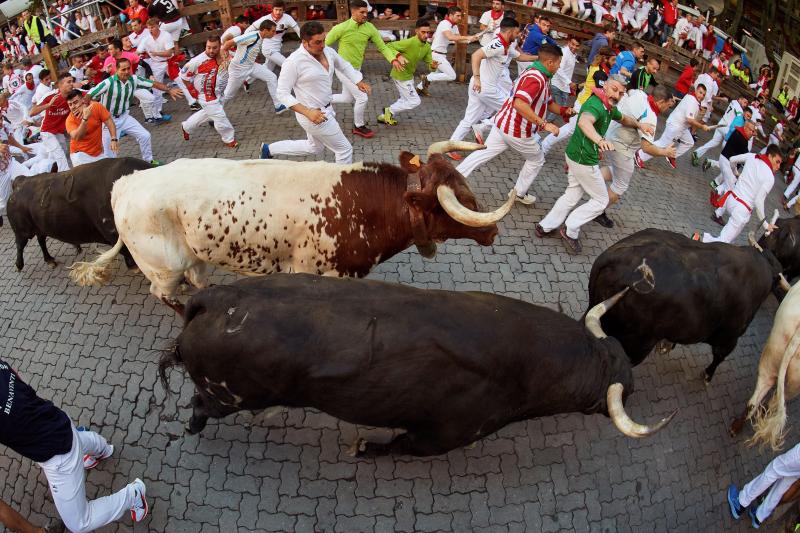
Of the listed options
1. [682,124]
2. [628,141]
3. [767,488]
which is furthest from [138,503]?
[682,124]

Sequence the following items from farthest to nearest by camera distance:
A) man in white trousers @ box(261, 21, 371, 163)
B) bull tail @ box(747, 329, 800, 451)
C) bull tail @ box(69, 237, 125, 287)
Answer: man in white trousers @ box(261, 21, 371, 163) < bull tail @ box(69, 237, 125, 287) < bull tail @ box(747, 329, 800, 451)

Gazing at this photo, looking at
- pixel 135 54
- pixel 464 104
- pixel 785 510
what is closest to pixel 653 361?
pixel 785 510

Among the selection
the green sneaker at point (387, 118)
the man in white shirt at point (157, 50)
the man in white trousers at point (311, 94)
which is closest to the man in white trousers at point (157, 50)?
the man in white shirt at point (157, 50)

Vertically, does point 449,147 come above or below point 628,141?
above

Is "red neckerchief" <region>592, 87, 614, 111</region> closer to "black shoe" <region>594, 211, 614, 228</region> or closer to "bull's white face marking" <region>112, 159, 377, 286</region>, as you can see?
"black shoe" <region>594, 211, 614, 228</region>

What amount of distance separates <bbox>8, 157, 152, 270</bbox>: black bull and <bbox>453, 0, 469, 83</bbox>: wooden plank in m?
7.65

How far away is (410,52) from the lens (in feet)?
30.3

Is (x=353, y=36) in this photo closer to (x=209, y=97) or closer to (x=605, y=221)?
(x=209, y=97)

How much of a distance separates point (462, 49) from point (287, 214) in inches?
319

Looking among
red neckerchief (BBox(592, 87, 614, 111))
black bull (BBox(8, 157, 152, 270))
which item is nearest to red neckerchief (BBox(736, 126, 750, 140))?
red neckerchief (BBox(592, 87, 614, 111))

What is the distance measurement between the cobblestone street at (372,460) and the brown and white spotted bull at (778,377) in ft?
1.33

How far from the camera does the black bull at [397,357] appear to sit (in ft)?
11.2

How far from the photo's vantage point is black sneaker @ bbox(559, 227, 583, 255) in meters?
6.69

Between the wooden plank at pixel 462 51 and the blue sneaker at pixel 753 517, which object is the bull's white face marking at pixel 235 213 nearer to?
the blue sneaker at pixel 753 517
